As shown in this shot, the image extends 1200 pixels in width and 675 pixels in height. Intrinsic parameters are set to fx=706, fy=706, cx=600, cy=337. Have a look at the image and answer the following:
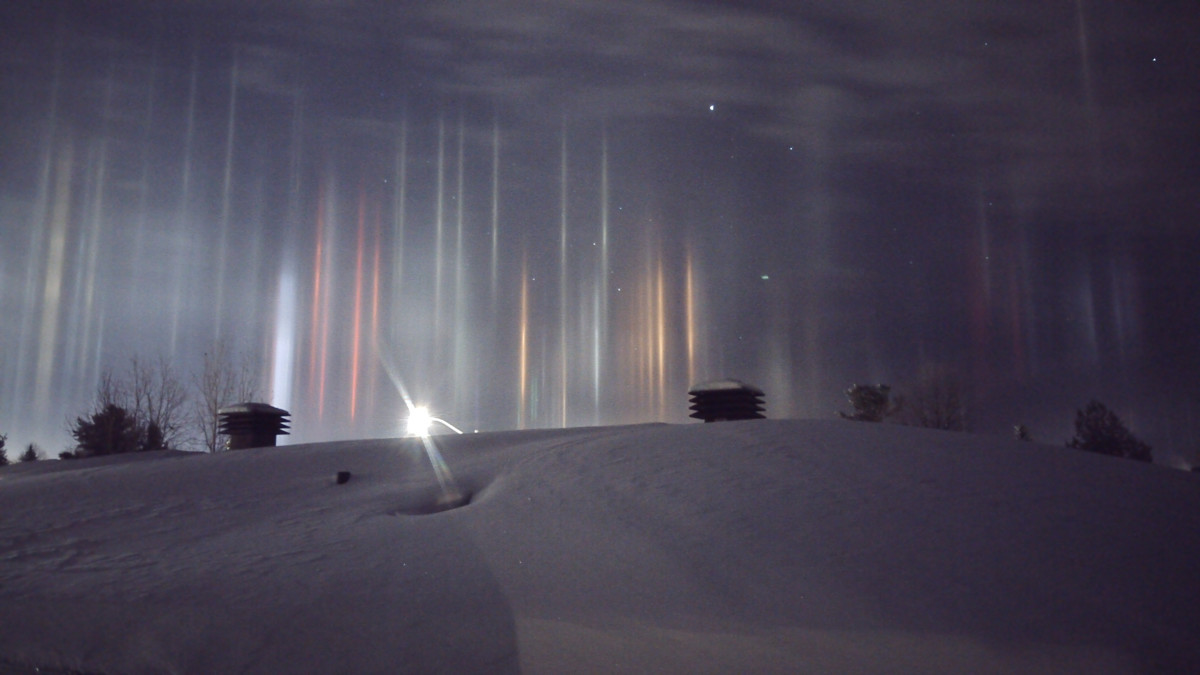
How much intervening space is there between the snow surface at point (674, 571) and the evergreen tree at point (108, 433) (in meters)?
30.9

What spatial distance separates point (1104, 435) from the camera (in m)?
43.4

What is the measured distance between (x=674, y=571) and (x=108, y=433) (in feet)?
131

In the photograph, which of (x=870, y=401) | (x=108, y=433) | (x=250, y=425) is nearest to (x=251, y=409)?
(x=250, y=425)

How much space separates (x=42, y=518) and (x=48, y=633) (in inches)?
218

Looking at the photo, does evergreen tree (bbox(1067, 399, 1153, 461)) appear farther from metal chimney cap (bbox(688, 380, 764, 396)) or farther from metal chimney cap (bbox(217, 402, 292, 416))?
metal chimney cap (bbox(217, 402, 292, 416))

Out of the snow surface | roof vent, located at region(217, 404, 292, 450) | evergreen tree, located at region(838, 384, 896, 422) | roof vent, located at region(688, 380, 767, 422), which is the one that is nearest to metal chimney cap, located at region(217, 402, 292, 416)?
roof vent, located at region(217, 404, 292, 450)

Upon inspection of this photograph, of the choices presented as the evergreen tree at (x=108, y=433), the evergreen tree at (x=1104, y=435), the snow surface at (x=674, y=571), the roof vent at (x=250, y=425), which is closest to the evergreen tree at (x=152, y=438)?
the evergreen tree at (x=108, y=433)

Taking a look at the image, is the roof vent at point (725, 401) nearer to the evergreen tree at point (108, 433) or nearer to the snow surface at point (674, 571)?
the snow surface at point (674, 571)

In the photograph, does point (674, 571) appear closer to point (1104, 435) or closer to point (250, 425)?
point (250, 425)

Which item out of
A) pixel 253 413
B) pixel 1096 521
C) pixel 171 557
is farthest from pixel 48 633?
pixel 253 413

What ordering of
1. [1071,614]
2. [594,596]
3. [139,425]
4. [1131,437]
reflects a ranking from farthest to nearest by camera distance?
[1131,437]
[139,425]
[594,596]
[1071,614]

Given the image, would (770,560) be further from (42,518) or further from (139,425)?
(139,425)

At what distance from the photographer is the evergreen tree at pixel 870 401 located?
4566 centimetres

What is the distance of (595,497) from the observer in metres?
8.61
